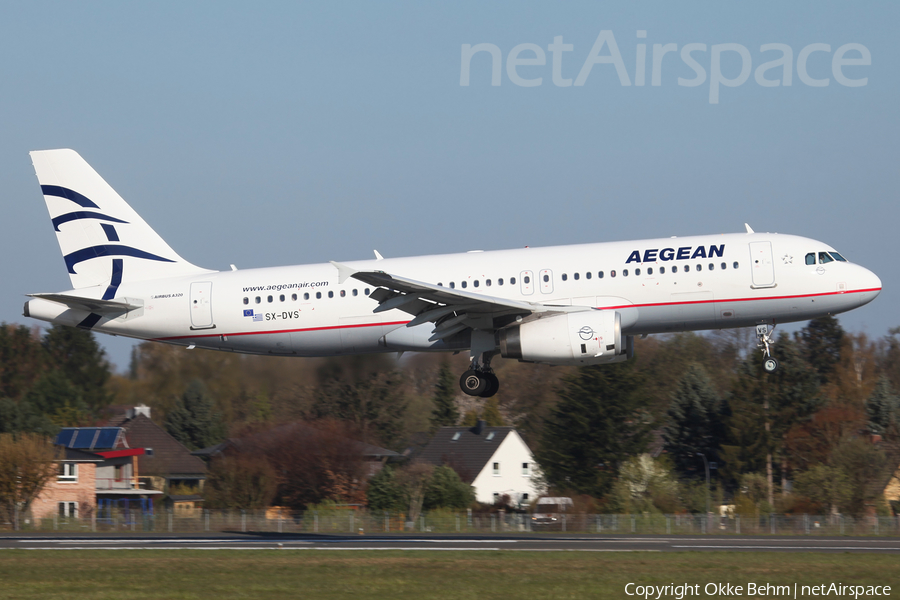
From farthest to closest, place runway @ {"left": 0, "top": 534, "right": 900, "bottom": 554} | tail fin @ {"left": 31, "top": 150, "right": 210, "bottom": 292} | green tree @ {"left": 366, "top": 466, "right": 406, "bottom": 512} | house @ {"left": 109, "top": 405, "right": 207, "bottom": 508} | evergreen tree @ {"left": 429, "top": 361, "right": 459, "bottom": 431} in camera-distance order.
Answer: evergreen tree @ {"left": 429, "top": 361, "right": 459, "bottom": 431}, house @ {"left": 109, "top": 405, "right": 207, "bottom": 508}, green tree @ {"left": 366, "top": 466, "right": 406, "bottom": 512}, tail fin @ {"left": 31, "top": 150, "right": 210, "bottom": 292}, runway @ {"left": 0, "top": 534, "right": 900, "bottom": 554}

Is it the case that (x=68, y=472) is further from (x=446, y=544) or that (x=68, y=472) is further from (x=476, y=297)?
(x=476, y=297)

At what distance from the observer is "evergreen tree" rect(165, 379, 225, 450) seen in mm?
79644

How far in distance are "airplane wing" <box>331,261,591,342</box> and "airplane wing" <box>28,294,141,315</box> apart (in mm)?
8497

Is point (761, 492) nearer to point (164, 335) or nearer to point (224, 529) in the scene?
point (224, 529)

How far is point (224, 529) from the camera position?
1911 inches

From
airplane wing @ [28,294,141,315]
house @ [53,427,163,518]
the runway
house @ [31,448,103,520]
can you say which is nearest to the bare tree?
house @ [31,448,103,520]

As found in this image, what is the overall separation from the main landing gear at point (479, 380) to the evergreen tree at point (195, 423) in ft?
155

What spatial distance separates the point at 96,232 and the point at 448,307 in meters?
13.3

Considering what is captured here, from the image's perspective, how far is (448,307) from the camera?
3066 centimetres

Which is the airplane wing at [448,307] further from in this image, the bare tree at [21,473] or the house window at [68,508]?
the house window at [68,508]

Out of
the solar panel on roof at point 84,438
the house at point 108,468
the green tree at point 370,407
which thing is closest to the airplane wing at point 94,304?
the house at point 108,468

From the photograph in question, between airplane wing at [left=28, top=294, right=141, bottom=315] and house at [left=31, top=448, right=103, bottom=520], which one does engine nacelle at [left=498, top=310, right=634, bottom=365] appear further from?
house at [left=31, top=448, right=103, bottom=520]

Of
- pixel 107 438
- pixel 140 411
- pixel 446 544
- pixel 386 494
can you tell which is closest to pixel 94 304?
pixel 446 544

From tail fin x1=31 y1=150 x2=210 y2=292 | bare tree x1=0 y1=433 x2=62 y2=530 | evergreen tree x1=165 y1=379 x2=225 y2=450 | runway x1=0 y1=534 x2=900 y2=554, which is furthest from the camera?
evergreen tree x1=165 y1=379 x2=225 y2=450
